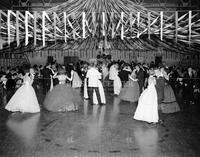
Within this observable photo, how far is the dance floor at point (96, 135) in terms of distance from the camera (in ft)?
13.8

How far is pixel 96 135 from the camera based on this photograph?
5164 mm

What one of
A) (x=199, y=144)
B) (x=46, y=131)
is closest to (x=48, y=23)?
(x=46, y=131)

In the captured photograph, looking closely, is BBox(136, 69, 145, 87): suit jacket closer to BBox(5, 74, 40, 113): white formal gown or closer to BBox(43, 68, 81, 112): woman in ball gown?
BBox(43, 68, 81, 112): woman in ball gown

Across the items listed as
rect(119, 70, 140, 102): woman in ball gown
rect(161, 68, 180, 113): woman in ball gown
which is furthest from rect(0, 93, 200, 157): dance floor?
rect(119, 70, 140, 102): woman in ball gown

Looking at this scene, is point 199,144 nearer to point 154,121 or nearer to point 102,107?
point 154,121

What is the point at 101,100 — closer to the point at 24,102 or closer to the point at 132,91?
the point at 132,91

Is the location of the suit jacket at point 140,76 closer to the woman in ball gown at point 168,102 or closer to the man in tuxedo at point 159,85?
the woman in ball gown at point 168,102

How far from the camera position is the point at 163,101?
7.50m

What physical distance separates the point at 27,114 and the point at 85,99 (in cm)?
321

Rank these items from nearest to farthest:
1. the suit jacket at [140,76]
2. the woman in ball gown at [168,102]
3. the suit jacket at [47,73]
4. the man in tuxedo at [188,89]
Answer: the woman in ball gown at [168,102]
the man in tuxedo at [188,89]
the suit jacket at [47,73]
the suit jacket at [140,76]

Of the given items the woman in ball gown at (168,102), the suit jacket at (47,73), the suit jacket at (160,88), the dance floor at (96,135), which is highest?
the suit jacket at (47,73)

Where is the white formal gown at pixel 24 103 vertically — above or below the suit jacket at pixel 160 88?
below

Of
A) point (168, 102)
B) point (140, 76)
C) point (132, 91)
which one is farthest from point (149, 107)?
→ point (140, 76)

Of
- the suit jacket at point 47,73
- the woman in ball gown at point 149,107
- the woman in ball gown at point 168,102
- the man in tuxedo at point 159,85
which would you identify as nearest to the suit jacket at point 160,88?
the man in tuxedo at point 159,85
